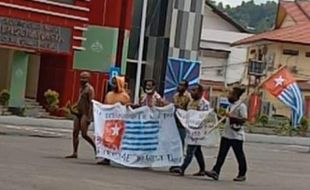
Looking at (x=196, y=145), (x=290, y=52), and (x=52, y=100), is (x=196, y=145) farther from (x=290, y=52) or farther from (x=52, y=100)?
(x=290, y=52)

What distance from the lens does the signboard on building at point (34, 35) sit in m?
45.2

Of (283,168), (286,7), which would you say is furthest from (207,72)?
(283,168)

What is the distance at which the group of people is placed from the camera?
1769 centimetres

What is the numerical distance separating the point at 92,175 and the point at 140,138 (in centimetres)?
267

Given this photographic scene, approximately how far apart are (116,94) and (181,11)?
3830 cm

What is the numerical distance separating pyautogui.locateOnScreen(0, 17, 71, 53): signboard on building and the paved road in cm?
2025

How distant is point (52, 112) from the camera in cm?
4756

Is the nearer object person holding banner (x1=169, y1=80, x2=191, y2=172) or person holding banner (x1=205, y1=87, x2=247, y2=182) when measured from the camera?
person holding banner (x1=205, y1=87, x2=247, y2=182)

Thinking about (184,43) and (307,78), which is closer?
(184,43)

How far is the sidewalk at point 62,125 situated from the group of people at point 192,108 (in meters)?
17.0

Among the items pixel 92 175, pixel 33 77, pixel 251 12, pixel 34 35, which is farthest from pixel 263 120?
pixel 251 12

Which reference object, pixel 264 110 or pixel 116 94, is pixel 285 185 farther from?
pixel 264 110

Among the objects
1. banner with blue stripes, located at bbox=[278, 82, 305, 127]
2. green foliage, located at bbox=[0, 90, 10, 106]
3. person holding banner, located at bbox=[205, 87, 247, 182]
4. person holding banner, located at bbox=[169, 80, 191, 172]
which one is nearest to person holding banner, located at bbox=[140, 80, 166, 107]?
person holding banner, located at bbox=[169, 80, 191, 172]

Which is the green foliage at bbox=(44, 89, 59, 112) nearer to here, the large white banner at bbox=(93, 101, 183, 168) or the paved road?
the paved road
